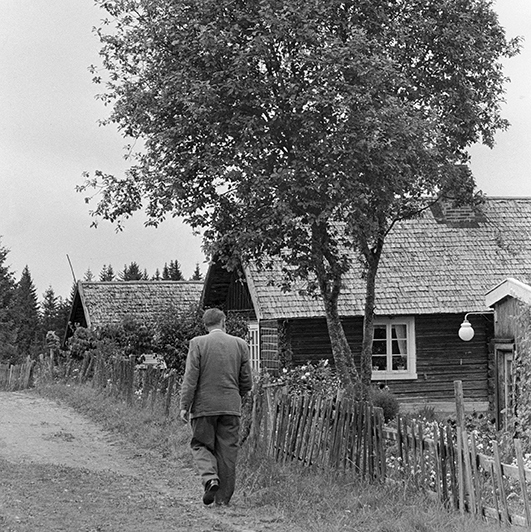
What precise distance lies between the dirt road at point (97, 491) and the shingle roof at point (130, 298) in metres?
19.2

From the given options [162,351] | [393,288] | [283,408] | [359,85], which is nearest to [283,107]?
[359,85]

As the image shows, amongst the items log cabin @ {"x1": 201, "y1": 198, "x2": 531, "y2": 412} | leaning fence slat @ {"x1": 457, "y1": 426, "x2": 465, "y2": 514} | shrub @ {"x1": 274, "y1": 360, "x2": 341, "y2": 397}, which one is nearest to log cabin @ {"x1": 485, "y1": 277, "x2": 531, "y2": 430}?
shrub @ {"x1": 274, "y1": 360, "x2": 341, "y2": 397}

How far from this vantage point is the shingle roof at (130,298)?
3428 centimetres

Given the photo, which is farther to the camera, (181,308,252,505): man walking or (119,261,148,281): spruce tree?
(119,261,148,281): spruce tree


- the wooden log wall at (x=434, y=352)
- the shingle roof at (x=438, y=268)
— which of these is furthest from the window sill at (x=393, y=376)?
the shingle roof at (x=438, y=268)

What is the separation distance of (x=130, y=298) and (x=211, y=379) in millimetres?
26867

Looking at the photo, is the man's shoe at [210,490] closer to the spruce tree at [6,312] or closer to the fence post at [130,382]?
the fence post at [130,382]

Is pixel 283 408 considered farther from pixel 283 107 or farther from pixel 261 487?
pixel 283 107

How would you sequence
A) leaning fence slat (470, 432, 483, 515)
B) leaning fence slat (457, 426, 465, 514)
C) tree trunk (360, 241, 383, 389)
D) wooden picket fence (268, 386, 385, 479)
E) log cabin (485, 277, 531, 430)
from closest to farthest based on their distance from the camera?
leaning fence slat (470, 432, 483, 515) < leaning fence slat (457, 426, 465, 514) < wooden picket fence (268, 386, 385, 479) < log cabin (485, 277, 531, 430) < tree trunk (360, 241, 383, 389)

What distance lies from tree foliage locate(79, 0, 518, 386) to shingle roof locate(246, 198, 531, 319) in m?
6.86

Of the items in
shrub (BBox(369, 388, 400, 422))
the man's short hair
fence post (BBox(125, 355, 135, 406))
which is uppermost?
the man's short hair

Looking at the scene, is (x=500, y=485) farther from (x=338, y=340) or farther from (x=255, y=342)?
(x=255, y=342)

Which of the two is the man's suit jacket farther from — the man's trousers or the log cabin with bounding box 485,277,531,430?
the log cabin with bounding box 485,277,531,430

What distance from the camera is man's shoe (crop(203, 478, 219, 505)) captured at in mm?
8852
